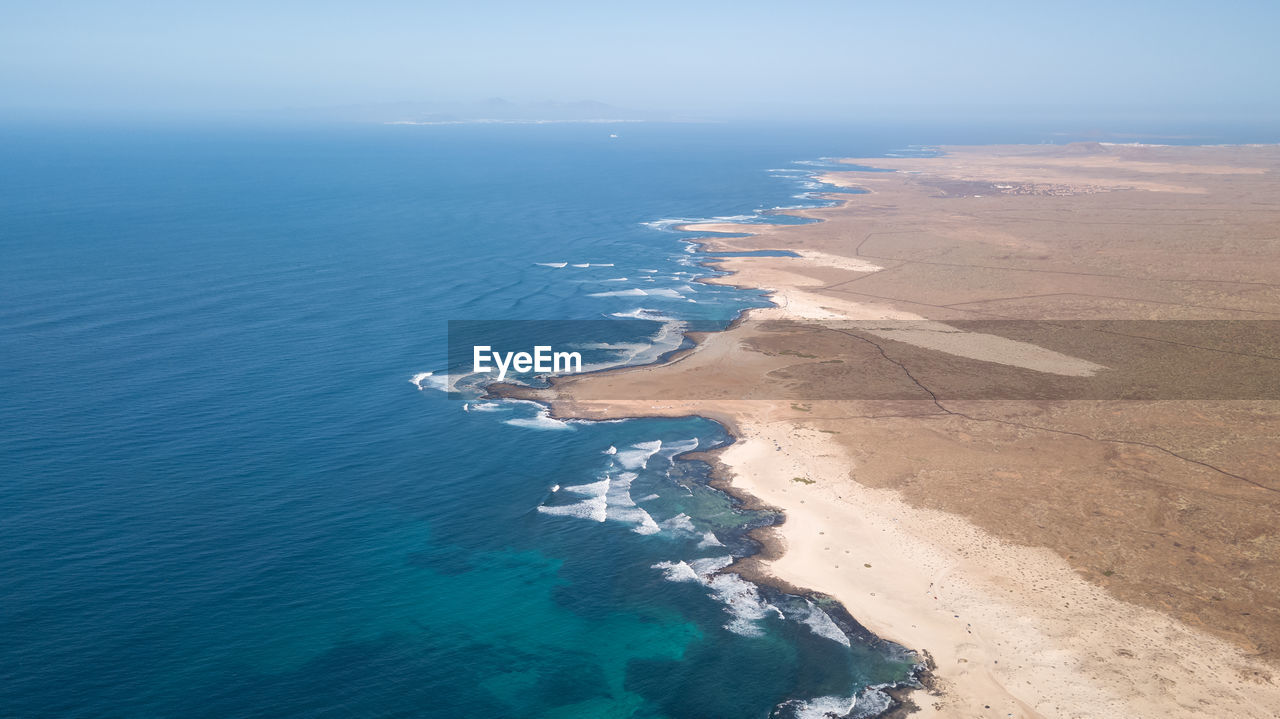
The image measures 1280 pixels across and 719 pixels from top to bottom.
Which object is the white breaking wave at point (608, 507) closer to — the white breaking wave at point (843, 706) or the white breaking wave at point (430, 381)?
the white breaking wave at point (843, 706)

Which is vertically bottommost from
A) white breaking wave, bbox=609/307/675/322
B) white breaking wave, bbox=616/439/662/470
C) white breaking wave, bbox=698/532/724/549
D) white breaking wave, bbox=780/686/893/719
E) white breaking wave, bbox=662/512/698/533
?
white breaking wave, bbox=780/686/893/719

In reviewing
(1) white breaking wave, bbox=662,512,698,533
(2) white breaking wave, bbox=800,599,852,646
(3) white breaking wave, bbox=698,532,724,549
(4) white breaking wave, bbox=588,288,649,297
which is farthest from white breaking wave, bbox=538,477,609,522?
(4) white breaking wave, bbox=588,288,649,297

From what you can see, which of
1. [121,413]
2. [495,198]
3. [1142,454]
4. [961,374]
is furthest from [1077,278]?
[495,198]

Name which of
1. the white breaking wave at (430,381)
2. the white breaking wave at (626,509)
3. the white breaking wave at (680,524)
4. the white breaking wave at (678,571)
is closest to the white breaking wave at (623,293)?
the white breaking wave at (430,381)

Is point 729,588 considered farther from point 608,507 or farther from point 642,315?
point 642,315

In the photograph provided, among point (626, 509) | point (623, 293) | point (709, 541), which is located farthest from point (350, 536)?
point (623, 293)

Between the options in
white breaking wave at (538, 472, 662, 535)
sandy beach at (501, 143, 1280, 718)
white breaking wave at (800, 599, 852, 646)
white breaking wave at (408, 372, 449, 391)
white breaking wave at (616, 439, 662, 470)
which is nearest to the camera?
sandy beach at (501, 143, 1280, 718)

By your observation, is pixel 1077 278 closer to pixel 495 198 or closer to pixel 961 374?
pixel 961 374

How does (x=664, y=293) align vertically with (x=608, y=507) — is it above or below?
above

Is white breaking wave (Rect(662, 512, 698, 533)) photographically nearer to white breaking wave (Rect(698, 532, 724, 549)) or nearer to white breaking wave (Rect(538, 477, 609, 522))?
white breaking wave (Rect(698, 532, 724, 549))
